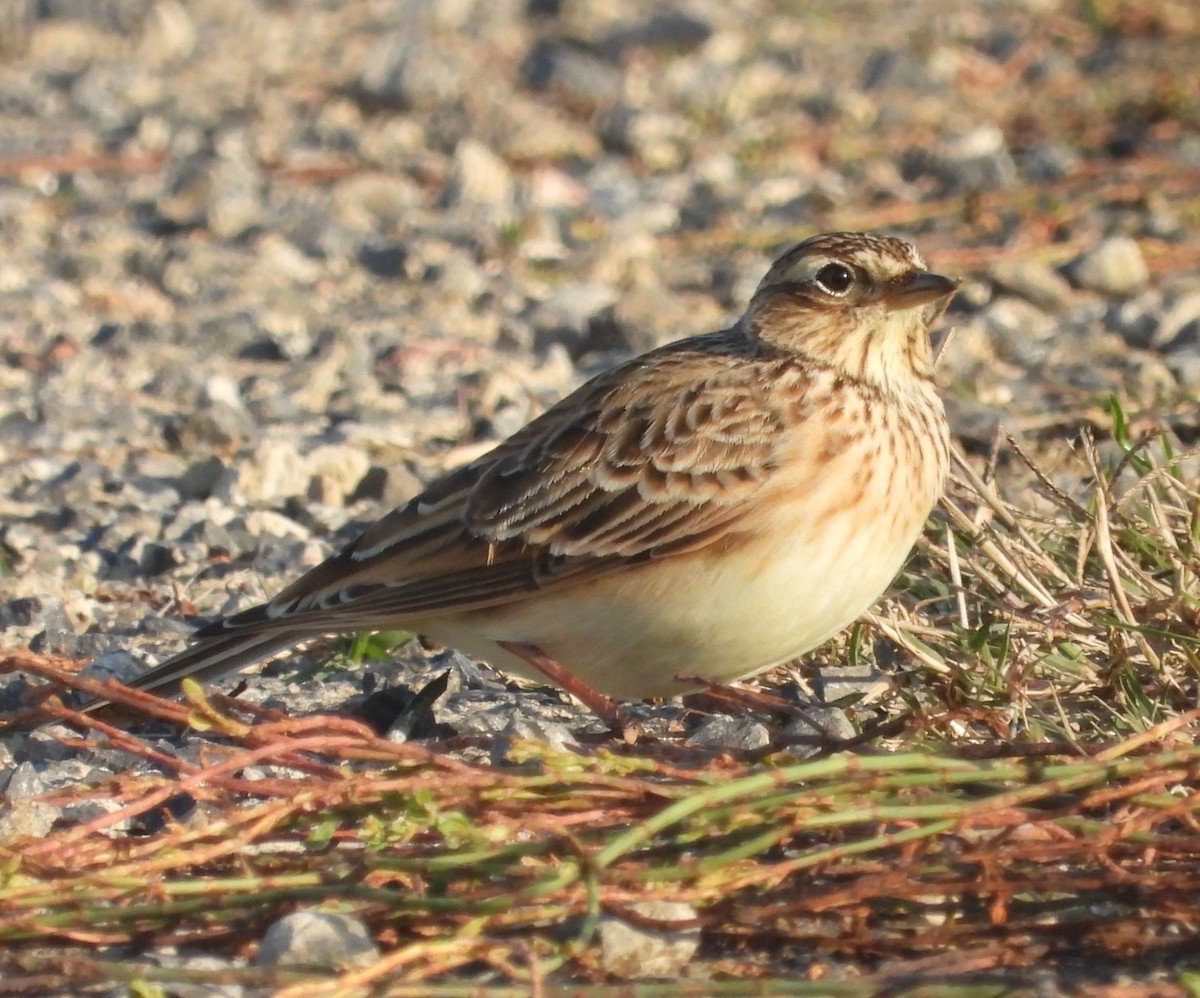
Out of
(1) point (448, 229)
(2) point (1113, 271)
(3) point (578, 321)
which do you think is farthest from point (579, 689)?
(1) point (448, 229)

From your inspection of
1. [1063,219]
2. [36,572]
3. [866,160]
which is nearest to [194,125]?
[866,160]

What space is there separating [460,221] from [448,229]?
13 centimetres

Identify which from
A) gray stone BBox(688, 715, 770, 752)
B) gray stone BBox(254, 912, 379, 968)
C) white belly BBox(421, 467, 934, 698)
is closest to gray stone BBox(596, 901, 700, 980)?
gray stone BBox(254, 912, 379, 968)

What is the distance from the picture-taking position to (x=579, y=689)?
5332 millimetres

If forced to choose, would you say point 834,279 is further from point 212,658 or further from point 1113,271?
point 1113,271

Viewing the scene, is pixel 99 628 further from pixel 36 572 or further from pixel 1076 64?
pixel 1076 64

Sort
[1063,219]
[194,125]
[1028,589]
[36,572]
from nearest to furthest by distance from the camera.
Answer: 1. [1028,589]
2. [36,572]
3. [1063,219]
4. [194,125]

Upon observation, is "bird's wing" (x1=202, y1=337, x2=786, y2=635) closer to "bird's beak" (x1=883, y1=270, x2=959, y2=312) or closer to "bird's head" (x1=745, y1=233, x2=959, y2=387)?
"bird's head" (x1=745, y1=233, x2=959, y2=387)

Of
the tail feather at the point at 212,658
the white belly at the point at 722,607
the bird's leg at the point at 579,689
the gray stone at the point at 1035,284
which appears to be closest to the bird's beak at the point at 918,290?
the white belly at the point at 722,607

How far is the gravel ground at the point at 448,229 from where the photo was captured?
7.79 meters

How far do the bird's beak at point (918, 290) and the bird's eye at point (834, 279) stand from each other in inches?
4.6

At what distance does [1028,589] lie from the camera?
5.28m

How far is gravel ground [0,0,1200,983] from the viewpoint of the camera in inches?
307

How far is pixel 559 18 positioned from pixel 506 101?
6.35 feet
